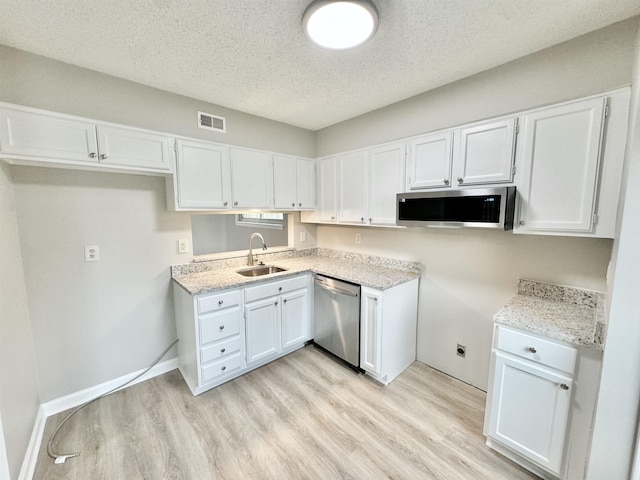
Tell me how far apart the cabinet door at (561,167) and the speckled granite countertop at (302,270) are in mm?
1103

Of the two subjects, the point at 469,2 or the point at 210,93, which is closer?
the point at 469,2

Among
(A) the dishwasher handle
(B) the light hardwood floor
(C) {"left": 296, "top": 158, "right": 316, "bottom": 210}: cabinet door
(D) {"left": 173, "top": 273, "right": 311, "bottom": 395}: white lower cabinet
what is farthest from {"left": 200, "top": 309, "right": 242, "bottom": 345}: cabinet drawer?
(C) {"left": 296, "top": 158, "right": 316, "bottom": 210}: cabinet door

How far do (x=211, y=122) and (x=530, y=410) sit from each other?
3322 millimetres

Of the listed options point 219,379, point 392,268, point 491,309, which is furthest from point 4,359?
point 491,309

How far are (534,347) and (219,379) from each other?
237 centimetres

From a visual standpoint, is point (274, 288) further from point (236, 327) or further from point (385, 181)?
point (385, 181)

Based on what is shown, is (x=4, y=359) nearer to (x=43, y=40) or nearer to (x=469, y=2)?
(x=43, y=40)

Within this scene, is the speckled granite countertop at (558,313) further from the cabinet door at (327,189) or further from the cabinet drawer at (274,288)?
the cabinet door at (327,189)

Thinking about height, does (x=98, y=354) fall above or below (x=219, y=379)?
above

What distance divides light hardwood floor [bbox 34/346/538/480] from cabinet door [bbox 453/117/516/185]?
1801 mm

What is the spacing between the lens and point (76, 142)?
1.80 m

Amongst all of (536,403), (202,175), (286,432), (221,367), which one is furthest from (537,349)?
(202,175)

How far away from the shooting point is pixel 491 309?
2.19 metres

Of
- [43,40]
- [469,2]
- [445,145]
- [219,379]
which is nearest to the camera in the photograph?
[469,2]
